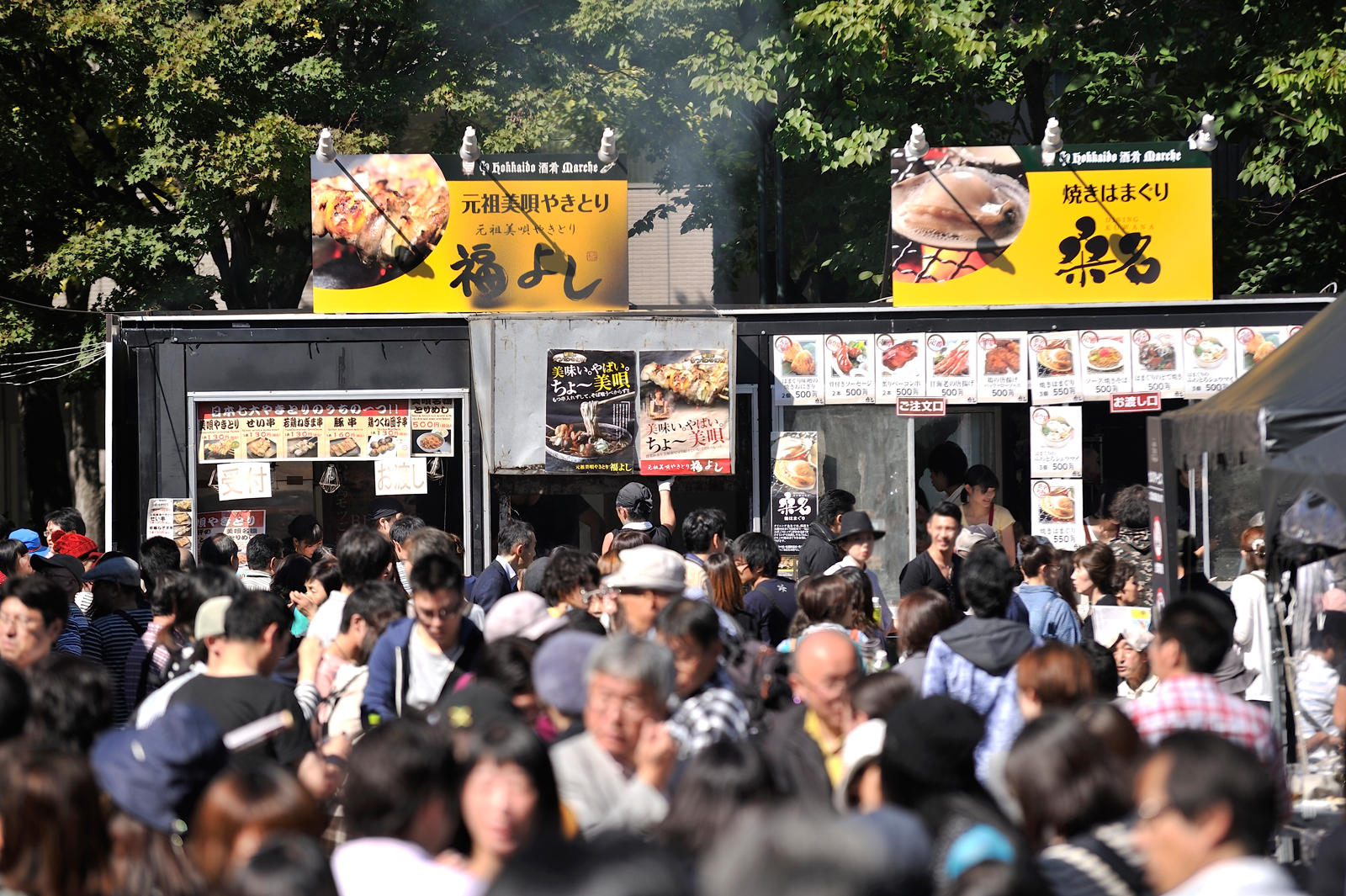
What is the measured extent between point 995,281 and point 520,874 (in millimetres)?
10785

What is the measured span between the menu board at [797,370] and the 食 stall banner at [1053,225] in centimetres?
104

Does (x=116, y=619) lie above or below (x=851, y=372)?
below

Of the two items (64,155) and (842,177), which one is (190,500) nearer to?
(64,155)

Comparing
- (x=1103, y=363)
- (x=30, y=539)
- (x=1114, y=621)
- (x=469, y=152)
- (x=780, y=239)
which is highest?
(x=780, y=239)

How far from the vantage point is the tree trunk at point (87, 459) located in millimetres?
19766

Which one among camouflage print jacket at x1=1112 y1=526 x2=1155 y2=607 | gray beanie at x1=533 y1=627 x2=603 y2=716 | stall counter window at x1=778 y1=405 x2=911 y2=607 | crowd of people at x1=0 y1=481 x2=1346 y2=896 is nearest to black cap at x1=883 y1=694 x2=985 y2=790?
crowd of people at x1=0 y1=481 x2=1346 y2=896

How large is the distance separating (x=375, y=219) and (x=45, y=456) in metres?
11.6

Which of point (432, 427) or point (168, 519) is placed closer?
point (168, 519)

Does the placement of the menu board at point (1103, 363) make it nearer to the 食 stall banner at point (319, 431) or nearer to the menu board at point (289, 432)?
the 食 stall banner at point (319, 431)

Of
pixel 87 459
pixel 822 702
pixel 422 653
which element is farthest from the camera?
pixel 87 459

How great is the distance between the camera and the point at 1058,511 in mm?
11898

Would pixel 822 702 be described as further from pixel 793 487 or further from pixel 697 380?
pixel 793 487

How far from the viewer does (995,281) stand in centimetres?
1223

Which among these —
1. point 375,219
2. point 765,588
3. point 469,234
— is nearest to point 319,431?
point 375,219
